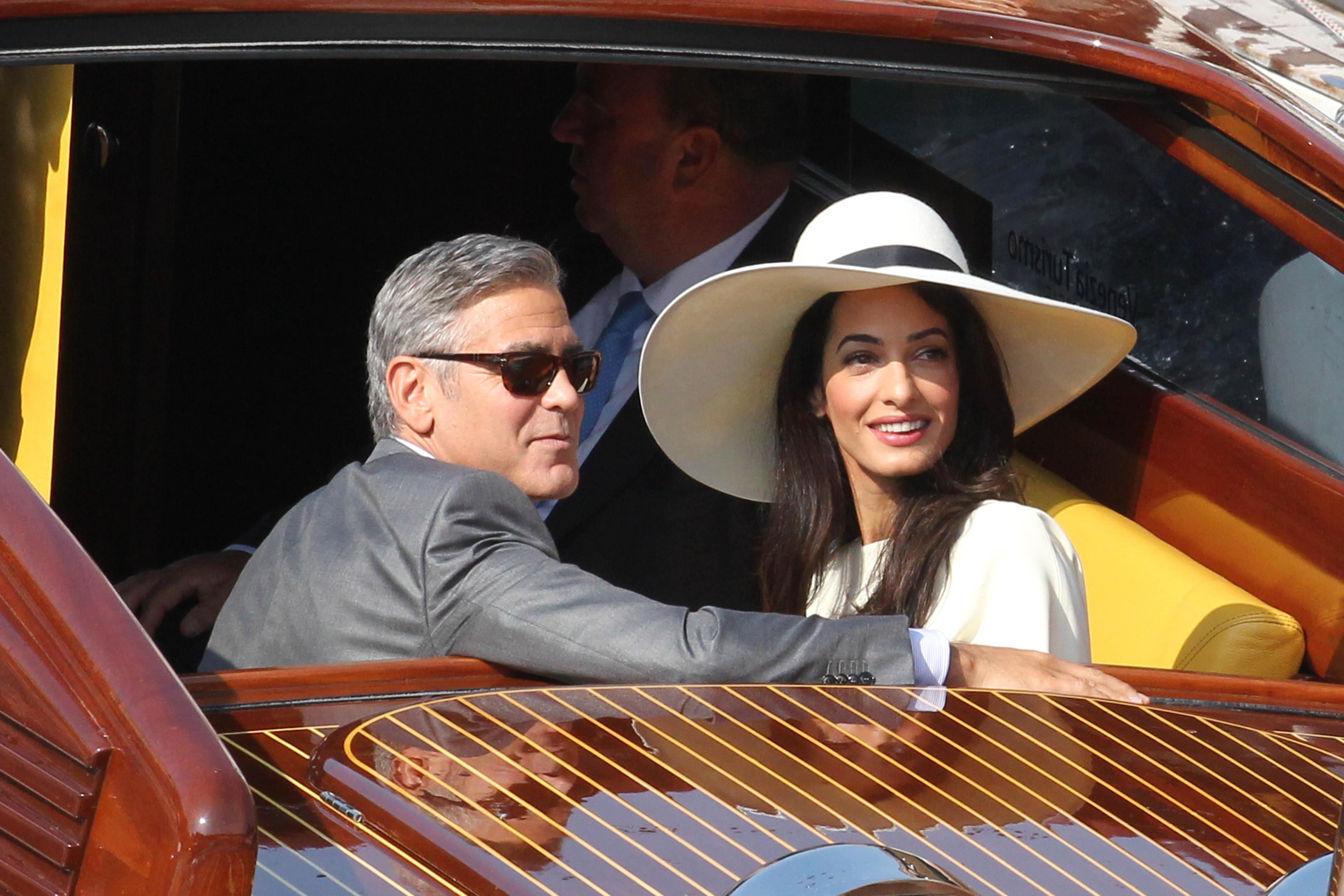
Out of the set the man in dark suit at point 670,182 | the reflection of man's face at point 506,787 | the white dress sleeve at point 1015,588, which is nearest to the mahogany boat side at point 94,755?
the reflection of man's face at point 506,787

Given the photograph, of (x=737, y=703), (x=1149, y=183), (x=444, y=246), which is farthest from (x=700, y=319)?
(x=737, y=703)

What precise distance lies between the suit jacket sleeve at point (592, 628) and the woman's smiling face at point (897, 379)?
23.0 inches

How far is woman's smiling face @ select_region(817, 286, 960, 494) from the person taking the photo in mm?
2250

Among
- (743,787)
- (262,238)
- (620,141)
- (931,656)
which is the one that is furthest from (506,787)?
(262,238)

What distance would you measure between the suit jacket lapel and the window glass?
0.67m

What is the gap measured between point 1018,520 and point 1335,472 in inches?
17.2

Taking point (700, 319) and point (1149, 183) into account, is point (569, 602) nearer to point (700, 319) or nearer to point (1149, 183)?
point (700, 319)

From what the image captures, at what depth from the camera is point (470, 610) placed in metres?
1.71

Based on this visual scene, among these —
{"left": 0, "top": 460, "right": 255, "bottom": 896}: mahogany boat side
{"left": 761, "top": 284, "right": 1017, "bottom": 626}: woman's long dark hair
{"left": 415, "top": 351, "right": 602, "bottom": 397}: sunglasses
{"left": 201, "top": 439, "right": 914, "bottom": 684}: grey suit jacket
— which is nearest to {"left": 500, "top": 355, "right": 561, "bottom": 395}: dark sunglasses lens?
{"left": 415, "top": 351, "right": 602, "bottom": 397}: sunglasses

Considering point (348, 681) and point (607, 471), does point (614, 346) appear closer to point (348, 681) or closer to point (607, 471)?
point (607, 471)

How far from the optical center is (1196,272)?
7.70 ft

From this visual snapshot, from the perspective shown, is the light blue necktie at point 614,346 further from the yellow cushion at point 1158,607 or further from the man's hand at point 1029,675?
the man's hand at point 1029,675

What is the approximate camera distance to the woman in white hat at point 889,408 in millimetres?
2121

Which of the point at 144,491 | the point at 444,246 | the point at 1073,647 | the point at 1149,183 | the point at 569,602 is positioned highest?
the point at 1149,183
